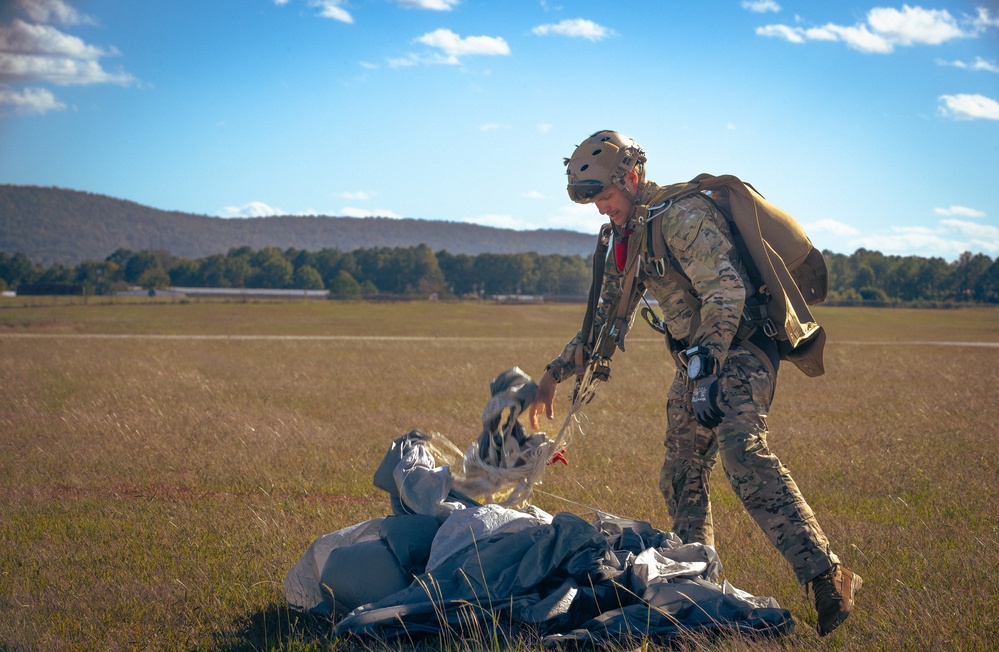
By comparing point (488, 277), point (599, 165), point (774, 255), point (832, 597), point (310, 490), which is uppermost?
point (488, 277)

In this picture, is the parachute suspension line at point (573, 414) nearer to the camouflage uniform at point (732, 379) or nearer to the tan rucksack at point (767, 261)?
the camouflage uniform at point (732, 379)

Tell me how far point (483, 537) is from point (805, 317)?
211 centimetres

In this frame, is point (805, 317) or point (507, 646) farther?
point (805, 317)

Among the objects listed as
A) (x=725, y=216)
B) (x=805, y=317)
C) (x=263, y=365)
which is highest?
(x=725, y=216)

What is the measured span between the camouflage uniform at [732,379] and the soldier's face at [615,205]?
0.10 meters

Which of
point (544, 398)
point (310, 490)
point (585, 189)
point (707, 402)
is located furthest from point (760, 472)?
point (310, 490)

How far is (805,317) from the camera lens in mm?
4746

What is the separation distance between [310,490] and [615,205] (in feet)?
14.2

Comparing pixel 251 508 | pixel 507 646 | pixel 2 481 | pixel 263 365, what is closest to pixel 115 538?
pixel 251 508

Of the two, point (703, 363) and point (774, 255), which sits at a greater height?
point (774, 255)

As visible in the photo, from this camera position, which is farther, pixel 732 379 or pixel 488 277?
pixel 488 277

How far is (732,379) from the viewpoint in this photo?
4.58 m

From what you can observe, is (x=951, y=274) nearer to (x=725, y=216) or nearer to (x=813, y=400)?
(x=813, y=400)

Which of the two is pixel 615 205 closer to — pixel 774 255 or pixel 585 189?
pixel 585 189
